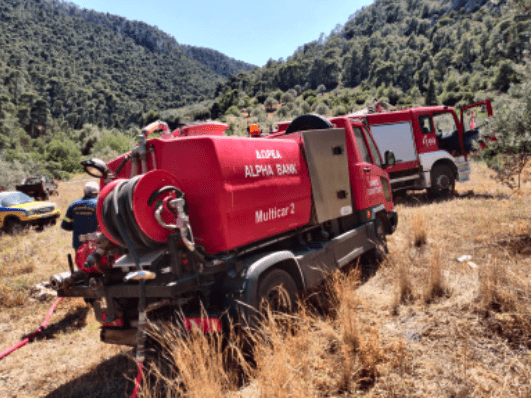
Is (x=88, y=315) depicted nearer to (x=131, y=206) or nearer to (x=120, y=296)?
(x=120, y=296)

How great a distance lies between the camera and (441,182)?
1156cm

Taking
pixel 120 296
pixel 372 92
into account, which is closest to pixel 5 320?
pixel 120 296

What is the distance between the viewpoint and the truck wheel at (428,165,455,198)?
11477mm

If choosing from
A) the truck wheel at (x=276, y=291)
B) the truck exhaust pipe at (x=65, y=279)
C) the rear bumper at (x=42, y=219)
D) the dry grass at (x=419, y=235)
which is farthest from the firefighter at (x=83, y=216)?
Answer: the rear bumper at (x=42, y=219)

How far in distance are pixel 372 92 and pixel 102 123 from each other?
82.7m

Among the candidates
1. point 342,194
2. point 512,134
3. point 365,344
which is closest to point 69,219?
point 342,194

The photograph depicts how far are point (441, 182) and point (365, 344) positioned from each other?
31.6 ft

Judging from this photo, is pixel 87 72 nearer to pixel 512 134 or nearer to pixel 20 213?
pixel 20 213

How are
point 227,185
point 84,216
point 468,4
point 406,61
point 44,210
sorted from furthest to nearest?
point 468,4
point 406,61
point 44,210
point 84,216
point 227,185

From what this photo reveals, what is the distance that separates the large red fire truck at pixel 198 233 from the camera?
10.7ft

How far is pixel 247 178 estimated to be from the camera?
12.2ft

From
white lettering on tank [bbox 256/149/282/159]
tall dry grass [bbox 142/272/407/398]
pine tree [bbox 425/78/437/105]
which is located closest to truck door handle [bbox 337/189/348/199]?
white lettering on tank [bbox 256/149/282/159]

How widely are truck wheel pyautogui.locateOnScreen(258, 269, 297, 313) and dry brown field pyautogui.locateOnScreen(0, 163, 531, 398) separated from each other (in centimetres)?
22

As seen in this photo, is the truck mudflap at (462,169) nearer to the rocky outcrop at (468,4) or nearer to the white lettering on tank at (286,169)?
the white lettering on tank at (286,169)
